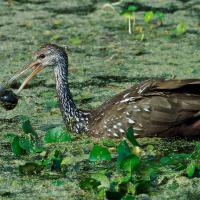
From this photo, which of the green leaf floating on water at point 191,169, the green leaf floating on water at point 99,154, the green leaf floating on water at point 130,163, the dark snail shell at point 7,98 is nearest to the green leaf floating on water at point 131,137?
the green leaf floating on water at point 99,154

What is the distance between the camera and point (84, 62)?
9.12 m

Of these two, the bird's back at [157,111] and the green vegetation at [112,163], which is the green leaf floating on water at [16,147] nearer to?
the green vegetation at [112,163]

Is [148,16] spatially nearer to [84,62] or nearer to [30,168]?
[84,62]

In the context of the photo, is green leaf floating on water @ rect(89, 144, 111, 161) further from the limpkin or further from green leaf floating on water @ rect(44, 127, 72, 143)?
the limpkin

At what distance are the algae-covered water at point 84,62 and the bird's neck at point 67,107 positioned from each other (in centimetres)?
14

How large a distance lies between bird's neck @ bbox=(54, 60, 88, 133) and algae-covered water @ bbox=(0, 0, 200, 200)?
0.14 metres

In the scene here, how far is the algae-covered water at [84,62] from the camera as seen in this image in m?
5.76

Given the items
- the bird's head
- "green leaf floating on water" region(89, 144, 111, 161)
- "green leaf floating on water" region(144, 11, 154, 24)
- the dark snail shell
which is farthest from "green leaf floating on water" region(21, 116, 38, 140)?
"green leaf floating on water" region(144, 11, 154, 24)

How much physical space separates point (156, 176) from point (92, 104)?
2.05 m

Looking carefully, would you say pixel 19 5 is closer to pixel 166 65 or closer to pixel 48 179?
pixel 166 65

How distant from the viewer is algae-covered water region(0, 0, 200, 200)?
576 centimetres

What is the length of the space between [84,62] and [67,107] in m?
1.89

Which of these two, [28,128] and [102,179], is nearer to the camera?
[102,179]

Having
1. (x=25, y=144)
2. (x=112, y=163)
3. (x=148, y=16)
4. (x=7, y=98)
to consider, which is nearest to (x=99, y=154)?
(x=112, y=163)
